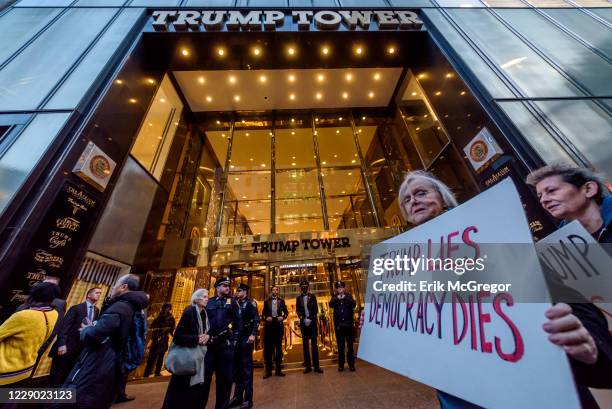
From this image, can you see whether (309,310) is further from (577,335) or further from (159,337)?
(577,335)

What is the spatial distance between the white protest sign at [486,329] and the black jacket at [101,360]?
2433 mm

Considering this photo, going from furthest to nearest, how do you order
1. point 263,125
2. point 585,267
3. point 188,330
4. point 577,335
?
point 263,125 → point 188,330 → point 585,267 → point 577,335

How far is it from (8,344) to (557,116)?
903cm

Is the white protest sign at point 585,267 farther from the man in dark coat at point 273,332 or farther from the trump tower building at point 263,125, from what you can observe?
the man in dark coat at point 273,332

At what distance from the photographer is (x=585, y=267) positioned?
0.91 meters

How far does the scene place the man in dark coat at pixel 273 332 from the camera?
4883 mm

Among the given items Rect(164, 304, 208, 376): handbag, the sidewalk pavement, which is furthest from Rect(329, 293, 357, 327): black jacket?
Rect(164, 304, 208, 376): handbag

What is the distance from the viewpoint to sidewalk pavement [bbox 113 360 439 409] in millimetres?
3057

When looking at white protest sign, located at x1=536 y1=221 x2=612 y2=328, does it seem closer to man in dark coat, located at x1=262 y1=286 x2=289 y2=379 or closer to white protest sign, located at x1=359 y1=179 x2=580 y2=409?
white protest sign, located at x1=359 y1=179 x2=580 y2=409

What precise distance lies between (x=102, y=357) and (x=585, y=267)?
3.50m

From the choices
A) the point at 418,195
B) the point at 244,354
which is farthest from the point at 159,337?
the point at 418,195

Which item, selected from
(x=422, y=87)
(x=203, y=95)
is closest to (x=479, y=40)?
(x=422, y=87)

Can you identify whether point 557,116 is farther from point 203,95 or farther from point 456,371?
point 203,95

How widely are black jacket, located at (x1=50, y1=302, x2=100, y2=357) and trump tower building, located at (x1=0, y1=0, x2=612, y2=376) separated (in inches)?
31.9
